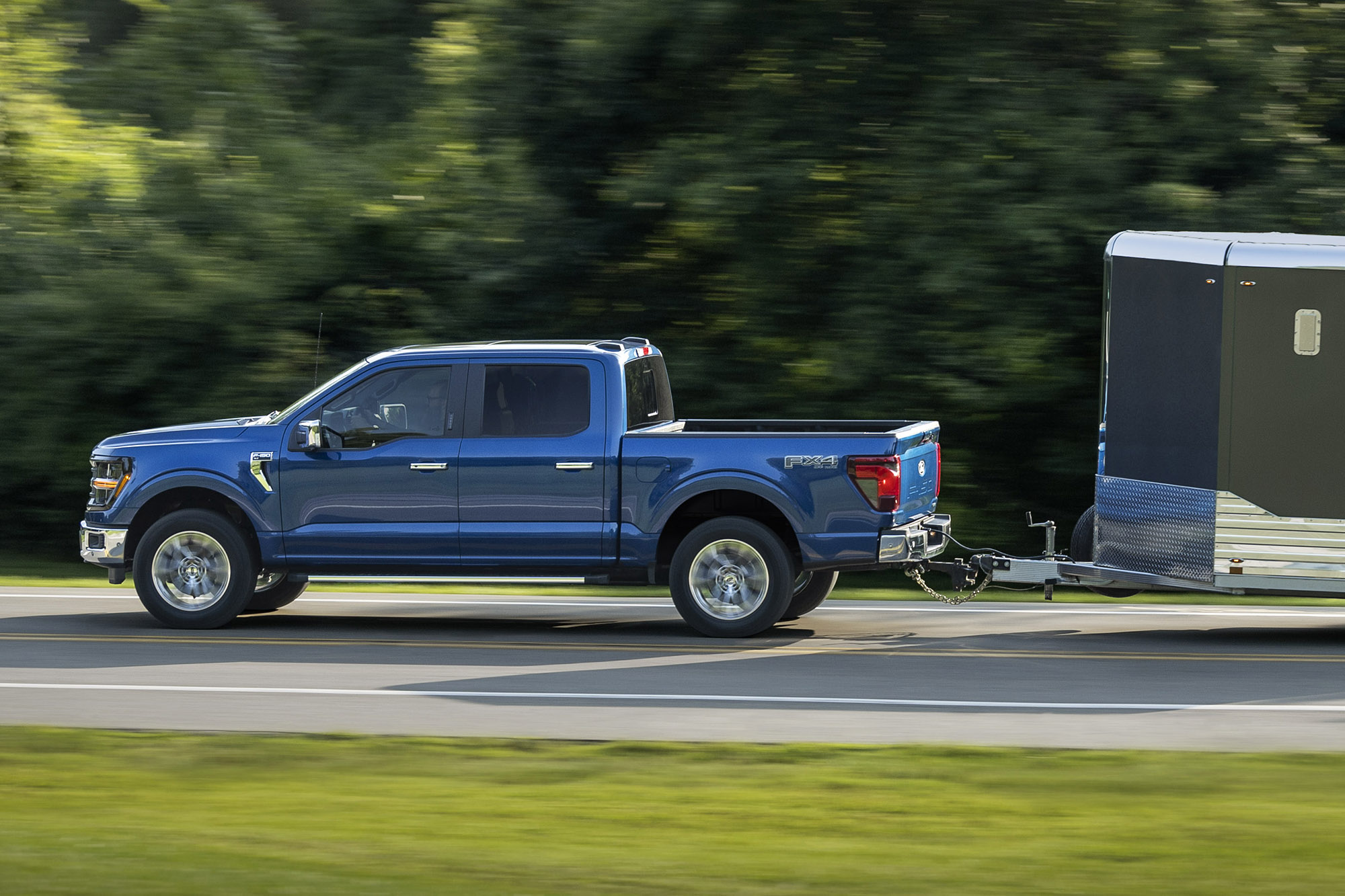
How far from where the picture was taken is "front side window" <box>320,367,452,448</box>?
39.5 ft

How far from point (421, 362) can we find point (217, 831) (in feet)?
19.1

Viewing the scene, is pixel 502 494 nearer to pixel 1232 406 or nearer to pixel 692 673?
pixel 692 673

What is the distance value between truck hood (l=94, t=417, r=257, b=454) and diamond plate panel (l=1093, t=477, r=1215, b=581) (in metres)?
6.19

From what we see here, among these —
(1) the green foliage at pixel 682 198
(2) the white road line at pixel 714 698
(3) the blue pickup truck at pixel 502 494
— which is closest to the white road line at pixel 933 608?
(3) the blue pickup truck at pixel 502 494

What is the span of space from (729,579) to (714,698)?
2177 mm

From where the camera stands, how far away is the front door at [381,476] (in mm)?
11961

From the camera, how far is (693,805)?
7.23 m

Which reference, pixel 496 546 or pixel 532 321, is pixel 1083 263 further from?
pixel 496 546

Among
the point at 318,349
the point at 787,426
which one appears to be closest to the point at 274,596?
the point at 318,349

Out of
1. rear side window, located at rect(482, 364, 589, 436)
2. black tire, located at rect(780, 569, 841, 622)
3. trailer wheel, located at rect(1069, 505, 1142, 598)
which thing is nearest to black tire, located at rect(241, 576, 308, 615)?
rear side window, located at rect(482, 364, 589, 436)

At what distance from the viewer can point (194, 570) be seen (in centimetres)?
1230

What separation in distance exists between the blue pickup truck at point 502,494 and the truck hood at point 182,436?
0.07 feet

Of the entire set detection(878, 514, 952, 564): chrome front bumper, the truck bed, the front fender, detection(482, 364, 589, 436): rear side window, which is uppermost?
detection(482, 364, 589, 436): rear side window

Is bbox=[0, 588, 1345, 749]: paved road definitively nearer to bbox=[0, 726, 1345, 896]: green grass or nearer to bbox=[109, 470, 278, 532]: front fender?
bbox=[0, 726, 1345, 896]: green grass
